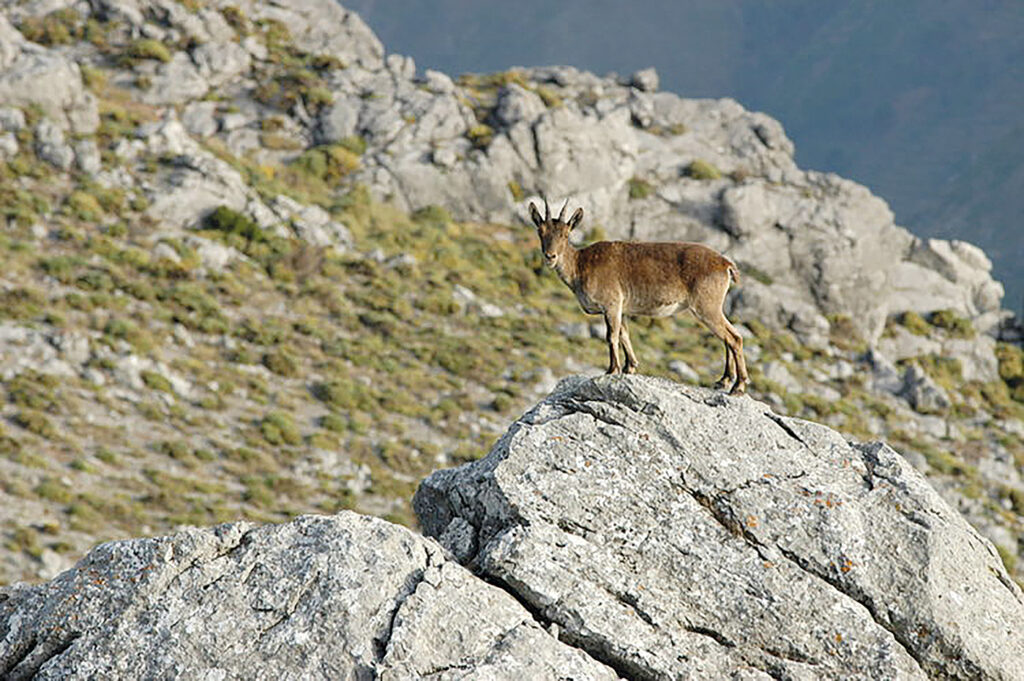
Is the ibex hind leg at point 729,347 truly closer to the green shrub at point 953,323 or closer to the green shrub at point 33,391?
the green shrub at point 33,391

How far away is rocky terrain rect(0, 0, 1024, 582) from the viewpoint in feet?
100

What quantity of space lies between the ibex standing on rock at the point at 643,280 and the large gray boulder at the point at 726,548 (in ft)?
5.45

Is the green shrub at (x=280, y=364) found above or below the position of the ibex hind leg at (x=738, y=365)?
above

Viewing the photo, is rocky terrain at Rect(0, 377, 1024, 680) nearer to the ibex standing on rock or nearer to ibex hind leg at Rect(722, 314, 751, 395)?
ibex hind leg at Rect(722, 314, 751, 395)

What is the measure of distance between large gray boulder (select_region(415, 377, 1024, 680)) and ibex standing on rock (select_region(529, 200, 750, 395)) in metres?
1.66

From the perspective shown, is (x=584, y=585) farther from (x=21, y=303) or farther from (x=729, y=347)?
(x=21, y=303)

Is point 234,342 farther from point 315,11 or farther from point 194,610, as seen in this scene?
point 315,11

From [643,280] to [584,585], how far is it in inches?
214

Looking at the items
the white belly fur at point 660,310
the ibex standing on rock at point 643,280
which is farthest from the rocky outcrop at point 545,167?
the ibex standing on rock at point 643,280

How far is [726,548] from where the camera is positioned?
29.2 ft

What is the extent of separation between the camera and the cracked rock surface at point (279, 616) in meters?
7.38

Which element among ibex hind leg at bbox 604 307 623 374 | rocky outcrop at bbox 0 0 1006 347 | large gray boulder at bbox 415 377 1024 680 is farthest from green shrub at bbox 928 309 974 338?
large gray boulder at bbox 415 377 1024 680

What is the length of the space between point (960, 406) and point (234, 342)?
42.5 m

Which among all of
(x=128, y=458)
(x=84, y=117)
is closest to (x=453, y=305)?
(x=128, y=458)
